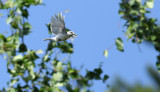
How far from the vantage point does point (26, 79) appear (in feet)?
9.20

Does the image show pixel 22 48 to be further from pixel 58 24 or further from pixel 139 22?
pixel 139 22

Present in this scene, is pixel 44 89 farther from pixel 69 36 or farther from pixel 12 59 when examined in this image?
pixel 69 36

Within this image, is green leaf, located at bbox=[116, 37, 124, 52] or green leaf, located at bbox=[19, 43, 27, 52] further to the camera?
green leaf, located at bbox=[116, 37, 124, 52]

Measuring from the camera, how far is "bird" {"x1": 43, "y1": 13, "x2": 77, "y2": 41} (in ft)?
10.1

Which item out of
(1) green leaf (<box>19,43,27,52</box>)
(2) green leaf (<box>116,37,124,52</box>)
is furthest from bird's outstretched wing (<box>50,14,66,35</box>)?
(2) green leaf (<box>116,37,124,52</box>)

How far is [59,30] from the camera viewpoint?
3158 mm

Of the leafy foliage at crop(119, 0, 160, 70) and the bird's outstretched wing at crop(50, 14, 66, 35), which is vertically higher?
the leafy foliage at crop(119, 0, 160, 70)

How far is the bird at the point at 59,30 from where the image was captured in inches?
121

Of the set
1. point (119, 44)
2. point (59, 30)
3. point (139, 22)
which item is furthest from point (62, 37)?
point (139, 22)

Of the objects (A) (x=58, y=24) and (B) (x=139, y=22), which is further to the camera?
(B) (x=139, y=22)

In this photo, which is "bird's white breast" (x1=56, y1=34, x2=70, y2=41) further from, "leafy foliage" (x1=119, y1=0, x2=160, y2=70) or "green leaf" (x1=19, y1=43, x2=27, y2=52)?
"leafy foliage" (x1=119, y1=0, x2=160, y2=70)

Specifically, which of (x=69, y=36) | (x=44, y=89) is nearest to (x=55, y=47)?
(x=69, y=36)

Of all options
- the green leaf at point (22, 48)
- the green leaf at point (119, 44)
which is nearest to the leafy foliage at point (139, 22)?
the green leaf at point (119, 44)

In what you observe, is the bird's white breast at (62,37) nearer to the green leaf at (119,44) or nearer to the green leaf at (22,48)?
the green leaf at (22,48)
